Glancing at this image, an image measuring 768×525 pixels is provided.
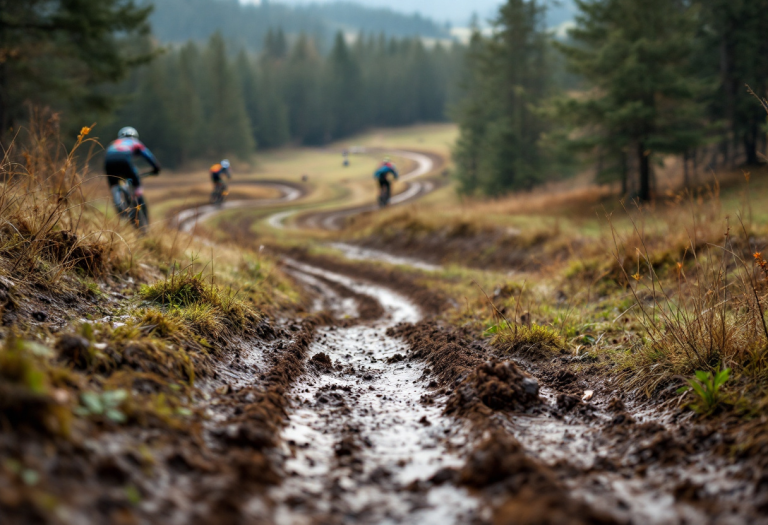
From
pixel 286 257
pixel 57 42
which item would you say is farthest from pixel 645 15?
pixel 57 42

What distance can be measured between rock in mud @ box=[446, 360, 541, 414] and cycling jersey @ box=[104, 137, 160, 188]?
29.3 feet

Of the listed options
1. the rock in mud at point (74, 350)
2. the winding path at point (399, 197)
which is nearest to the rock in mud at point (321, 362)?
the rock in mud at point (74, 350)

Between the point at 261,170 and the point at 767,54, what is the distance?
57834mm

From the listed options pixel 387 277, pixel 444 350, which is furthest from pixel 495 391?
pixel 387 277

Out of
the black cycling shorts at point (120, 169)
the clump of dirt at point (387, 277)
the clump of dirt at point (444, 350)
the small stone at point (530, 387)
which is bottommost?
the clump of dirt at point (387, 277)

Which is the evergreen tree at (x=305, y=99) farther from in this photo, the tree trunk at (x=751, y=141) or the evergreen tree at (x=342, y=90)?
the tree trunk at (x=751, y=141)

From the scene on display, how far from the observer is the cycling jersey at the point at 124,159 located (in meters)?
10.5

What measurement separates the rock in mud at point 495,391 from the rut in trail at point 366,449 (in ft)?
0.67

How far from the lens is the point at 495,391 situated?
12.2 ft

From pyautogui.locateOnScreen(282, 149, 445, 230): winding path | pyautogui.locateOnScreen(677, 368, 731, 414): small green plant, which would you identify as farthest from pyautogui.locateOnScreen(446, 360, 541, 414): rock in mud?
pyautogui.locateOnScreen(282, 149, 445, 230): winding path

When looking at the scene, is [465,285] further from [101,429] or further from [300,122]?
[300,122]

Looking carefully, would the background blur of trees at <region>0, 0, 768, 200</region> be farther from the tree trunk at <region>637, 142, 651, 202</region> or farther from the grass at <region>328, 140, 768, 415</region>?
the grass at <region>328, 140, 768, 415</region>

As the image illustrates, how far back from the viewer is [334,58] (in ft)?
299

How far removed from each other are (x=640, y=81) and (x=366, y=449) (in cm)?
2232
